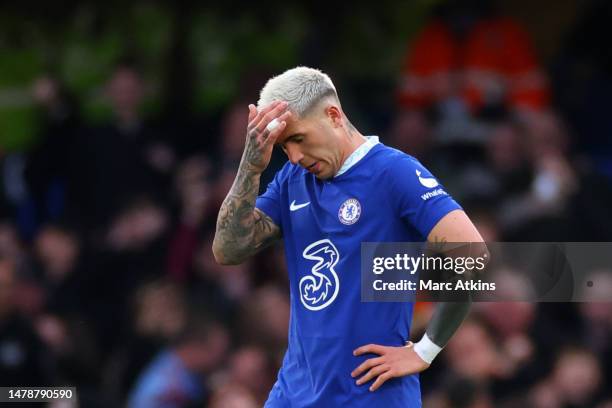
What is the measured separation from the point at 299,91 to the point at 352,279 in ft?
2.24

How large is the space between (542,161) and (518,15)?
217cm

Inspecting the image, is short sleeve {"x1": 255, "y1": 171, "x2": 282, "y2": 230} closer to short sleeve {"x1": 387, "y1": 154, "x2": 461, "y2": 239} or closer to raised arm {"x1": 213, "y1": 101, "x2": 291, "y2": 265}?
raised arm {"x1": 213, "y1": 101, "x2": 291, "y2": 265}

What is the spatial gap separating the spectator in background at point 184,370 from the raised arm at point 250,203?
2.96m

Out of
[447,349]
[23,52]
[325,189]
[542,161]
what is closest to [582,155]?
[542,161]

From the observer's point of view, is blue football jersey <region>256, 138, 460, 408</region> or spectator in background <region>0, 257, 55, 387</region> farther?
spectator in background <region>0, 257, 55, 387</region>

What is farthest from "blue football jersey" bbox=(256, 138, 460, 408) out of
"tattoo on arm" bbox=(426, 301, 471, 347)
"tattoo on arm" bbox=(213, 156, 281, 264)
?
"tattoo on arm" bbox=(213, 156, 281, 264)

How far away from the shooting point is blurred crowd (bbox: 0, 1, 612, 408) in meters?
7.91

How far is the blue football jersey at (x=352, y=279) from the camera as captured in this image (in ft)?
16.2

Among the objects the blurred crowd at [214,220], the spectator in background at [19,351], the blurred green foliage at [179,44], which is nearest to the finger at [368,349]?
the blurred crowd at [214,220]

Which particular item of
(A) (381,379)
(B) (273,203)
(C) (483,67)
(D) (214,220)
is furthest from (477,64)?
(A) (381,379)

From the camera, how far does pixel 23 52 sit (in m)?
10.9

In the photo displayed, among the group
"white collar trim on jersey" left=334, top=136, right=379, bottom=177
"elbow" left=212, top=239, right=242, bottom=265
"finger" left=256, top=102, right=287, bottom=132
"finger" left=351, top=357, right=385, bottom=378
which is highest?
"finger" left=256, top=102, right=287, bottom=132

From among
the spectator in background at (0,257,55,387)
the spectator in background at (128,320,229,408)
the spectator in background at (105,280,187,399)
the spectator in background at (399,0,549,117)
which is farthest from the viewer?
the spectator in background at (399,0,549,117)

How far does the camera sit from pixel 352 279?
16.3 ft
